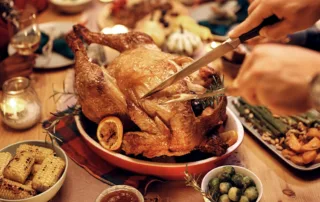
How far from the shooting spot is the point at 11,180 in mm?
1179

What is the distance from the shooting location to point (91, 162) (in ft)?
4.53

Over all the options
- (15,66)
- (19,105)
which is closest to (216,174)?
(19,105)

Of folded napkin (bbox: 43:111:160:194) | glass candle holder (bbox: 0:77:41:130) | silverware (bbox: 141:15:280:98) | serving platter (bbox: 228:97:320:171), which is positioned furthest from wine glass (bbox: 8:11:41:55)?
serving platter (bbox: 228:97:320:171)

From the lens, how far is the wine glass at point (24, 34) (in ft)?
5.71

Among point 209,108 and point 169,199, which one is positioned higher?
point 209,108

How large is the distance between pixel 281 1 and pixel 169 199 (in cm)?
69

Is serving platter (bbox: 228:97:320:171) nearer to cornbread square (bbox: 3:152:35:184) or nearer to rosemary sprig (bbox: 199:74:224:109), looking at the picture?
rosemary sprig (bbox: 199:74:224:109)

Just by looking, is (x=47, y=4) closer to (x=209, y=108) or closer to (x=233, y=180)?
(x=209, y=108)

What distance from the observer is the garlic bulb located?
6.20ft

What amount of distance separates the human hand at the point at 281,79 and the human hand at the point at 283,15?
287 millimetres

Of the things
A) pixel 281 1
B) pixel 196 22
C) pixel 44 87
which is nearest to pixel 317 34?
pixel 196 22

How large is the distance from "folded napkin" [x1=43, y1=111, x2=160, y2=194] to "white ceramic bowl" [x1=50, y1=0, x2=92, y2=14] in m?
1.03

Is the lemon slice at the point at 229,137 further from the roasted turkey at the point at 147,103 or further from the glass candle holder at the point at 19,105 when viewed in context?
the glass candle holder at the point at 19,105

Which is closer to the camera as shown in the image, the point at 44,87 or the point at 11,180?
the point at 11,180
